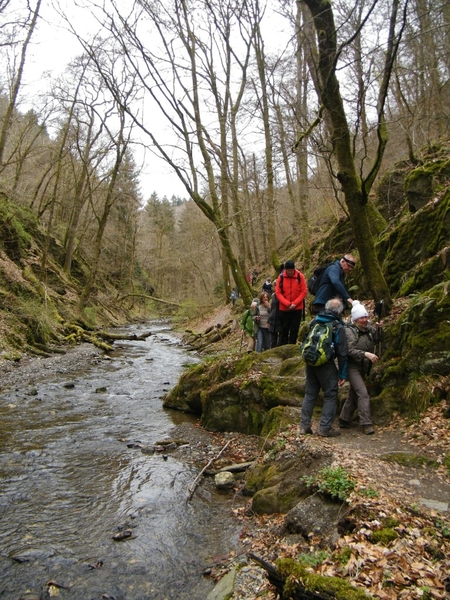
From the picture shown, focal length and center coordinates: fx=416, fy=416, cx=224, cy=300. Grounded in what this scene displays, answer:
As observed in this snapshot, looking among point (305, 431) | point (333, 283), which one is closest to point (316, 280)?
point (333, 283)

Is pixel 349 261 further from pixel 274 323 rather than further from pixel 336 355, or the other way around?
pixel 274 323

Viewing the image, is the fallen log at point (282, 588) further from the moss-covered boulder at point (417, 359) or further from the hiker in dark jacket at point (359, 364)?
the moss-covered boulder at point (417, 359)

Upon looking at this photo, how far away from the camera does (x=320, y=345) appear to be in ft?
18.8

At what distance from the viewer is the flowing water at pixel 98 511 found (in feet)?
12.9

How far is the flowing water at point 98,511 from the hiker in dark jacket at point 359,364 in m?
2.21

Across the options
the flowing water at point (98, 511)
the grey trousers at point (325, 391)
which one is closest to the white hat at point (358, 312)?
the grey trousers at point (325, 391)

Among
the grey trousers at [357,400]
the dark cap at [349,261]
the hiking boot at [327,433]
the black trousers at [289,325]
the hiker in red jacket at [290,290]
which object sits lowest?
the hiking boot at [327,433]

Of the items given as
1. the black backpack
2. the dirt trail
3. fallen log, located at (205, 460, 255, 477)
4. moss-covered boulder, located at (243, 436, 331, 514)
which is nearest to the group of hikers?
the black backpack

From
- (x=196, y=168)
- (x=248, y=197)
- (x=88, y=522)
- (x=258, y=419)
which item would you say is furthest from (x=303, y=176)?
(x=88, y=522)

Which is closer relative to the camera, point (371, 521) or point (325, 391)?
point (371, 521)

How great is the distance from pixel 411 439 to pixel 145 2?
14960mm

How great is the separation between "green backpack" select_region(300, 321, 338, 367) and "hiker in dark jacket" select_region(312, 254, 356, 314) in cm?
123

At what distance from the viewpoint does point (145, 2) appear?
44.4 ft

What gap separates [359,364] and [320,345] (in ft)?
2.77
